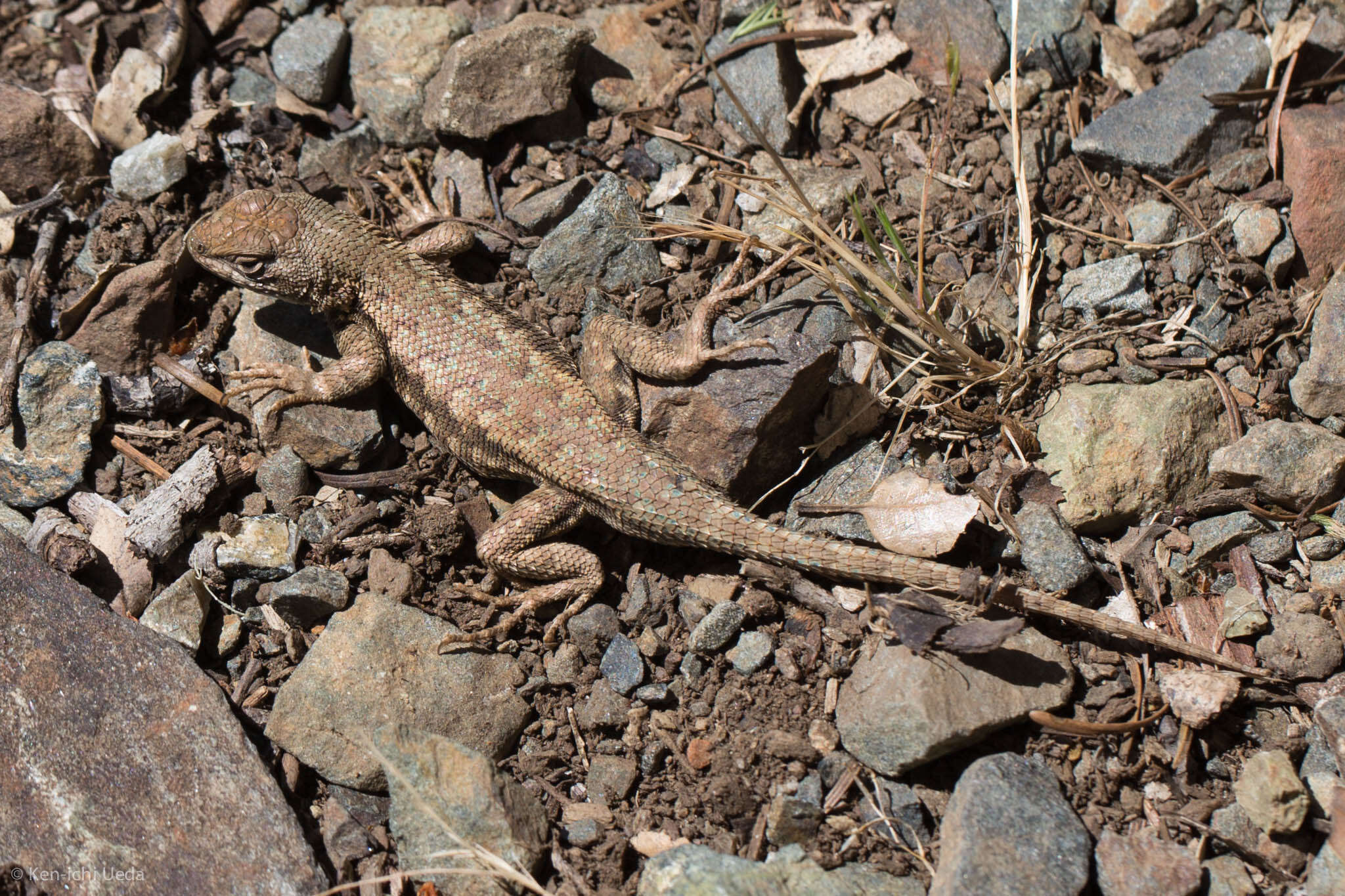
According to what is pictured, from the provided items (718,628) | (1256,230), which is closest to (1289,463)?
(1256,230)

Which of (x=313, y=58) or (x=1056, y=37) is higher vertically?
(x=313, y=58)

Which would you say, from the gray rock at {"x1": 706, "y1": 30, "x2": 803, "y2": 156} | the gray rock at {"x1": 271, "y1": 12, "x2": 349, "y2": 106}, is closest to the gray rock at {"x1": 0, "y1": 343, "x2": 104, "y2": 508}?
the gray rock at {"x1": 271, "y1": 12, "x2": 349, "y2": 106}

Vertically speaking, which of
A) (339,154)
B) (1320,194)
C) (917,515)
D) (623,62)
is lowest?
(917,515)

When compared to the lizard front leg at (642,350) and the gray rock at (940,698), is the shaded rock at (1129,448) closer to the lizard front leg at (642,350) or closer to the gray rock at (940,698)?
the gray rock at (940,698)

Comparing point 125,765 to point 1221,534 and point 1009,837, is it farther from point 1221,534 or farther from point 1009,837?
point 1221,534

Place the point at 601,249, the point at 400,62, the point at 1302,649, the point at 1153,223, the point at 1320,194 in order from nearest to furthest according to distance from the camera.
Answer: the point at 1302,649 < the point at 1320,194 < the point at 1153,223 < the point at 601,249 < the point at 400,62

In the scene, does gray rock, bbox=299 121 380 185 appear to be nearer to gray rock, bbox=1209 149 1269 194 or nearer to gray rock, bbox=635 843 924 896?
gray rock, bbox=635 843 924 896

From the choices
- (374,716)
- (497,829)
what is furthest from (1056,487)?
(374,716)
